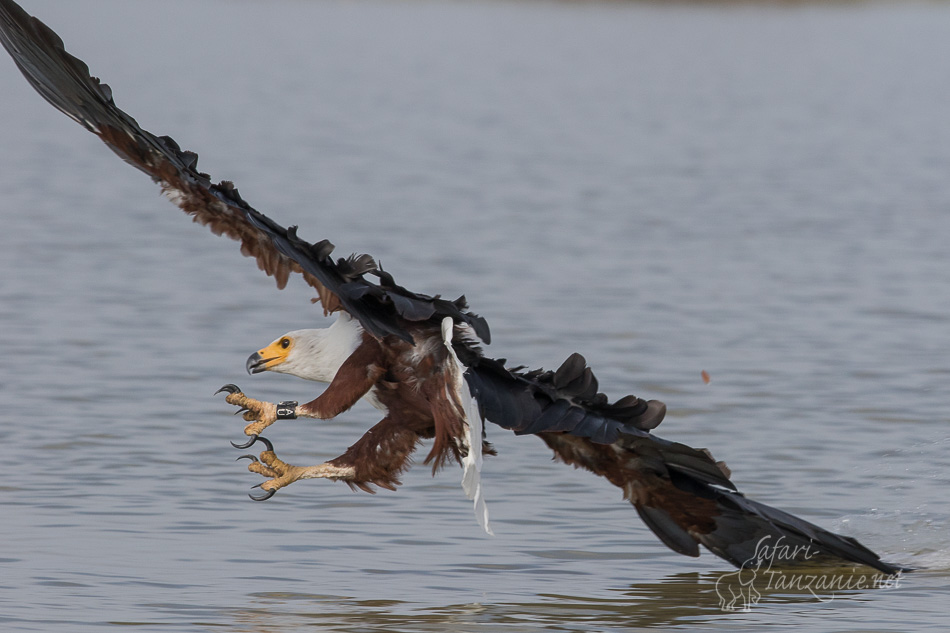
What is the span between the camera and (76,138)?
22703 millimetres

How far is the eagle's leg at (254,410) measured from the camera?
229 inches

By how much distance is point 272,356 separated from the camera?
5.97 meters

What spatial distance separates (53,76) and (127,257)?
8287 millimetres

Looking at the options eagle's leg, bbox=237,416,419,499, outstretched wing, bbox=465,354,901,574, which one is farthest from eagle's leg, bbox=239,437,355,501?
outstretched wing, bbox=465,354,901,574

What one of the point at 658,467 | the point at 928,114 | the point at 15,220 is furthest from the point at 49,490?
the point at 928,114

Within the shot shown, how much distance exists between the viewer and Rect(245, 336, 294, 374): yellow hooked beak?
596 centimetres

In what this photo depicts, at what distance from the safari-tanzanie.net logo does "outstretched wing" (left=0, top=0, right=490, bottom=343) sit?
5.82 feet

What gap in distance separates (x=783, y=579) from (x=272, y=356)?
2379 mm

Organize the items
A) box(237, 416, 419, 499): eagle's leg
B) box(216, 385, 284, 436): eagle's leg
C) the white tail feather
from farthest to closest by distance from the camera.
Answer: box(237, 416, 419, 499): eagle's leg
box(216, 385, 284, 436): eagle's leg
the white tail feather

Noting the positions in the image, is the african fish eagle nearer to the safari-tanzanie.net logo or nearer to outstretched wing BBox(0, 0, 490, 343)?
outstretched wing BBox(0, 0, 490, 343)

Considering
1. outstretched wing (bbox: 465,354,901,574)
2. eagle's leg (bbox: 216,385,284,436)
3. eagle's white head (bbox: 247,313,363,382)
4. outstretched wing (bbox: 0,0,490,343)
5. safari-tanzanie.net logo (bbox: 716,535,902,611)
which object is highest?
outstretched wing (bbox: 0,0,490,343)

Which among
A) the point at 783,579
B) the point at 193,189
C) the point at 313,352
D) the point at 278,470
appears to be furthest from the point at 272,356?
the point at 783,579

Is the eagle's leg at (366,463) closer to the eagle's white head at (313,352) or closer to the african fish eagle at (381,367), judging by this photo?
the african fish eagle at (381,367)

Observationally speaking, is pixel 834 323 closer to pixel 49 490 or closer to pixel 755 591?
pixel 755 591
